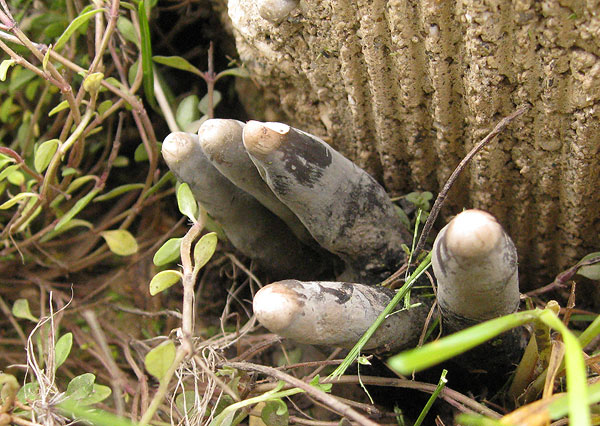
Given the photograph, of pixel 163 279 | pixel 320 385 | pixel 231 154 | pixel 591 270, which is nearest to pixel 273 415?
pixel 320 385

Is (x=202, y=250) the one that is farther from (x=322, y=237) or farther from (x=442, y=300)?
(x=442, y=300)

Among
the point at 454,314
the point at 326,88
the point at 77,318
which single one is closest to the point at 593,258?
the point at 454,314

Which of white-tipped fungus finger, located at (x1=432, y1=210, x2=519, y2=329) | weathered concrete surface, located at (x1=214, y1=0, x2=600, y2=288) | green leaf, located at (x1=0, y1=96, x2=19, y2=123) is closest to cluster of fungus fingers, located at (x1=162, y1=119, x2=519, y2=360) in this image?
white-tipped fungus finger, located at (x1=432, y1=210, x2=519, y2=329)

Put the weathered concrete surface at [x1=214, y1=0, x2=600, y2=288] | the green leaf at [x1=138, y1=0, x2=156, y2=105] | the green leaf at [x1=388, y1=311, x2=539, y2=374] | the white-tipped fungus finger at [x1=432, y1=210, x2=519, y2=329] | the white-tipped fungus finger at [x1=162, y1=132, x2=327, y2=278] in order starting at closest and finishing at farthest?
1. the green leaf at [x1=388, y1=311, x2=539, y2=374]
2. the white-tipped fungus finger at [x1=432, y1=210, x2=519, y2=329]
3. the weathered concrete surface at [x1=214, y1=0, x2=600, y2=288]
4. the white-tipped fungus finger at [x1=162, y1=132, x2=327, y2=278]
5. the green leaf at [x1=138, y1=0, x2=156, y2=105]

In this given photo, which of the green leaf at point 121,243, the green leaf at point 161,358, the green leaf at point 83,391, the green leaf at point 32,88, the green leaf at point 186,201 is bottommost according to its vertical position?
the green leaf at point 83,391

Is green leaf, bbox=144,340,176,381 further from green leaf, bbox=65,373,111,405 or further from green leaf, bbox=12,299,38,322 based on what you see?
green leaf, bbox=12,299,38,322

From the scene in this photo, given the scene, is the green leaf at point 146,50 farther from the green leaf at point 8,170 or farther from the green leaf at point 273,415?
the green leaf at point 273,415

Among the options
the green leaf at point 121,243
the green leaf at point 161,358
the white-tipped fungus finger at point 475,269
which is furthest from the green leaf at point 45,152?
the white-tipped fungus finger at point 475,269
